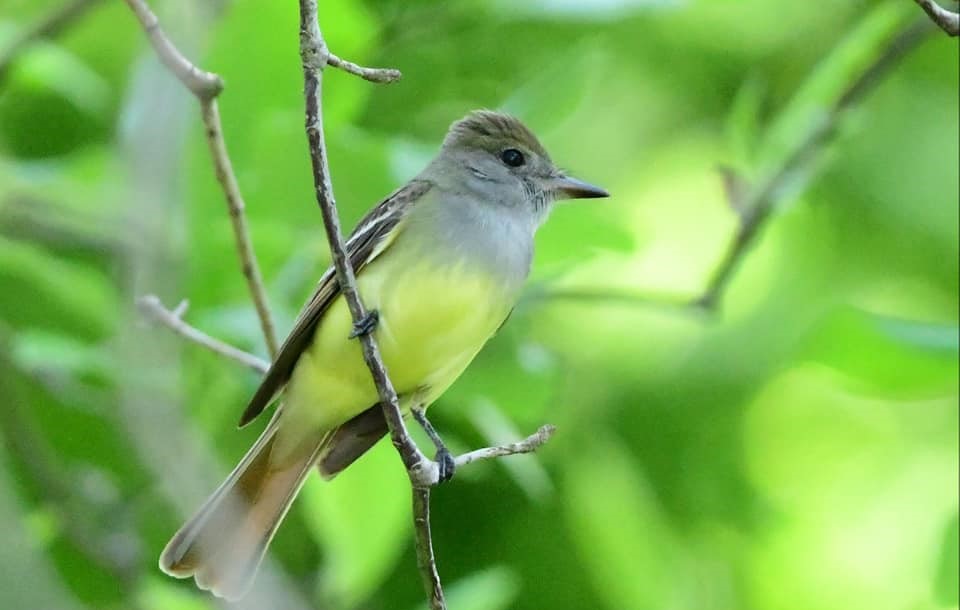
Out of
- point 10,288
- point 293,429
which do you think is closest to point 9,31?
point 10,288

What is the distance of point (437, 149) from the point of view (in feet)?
13.5

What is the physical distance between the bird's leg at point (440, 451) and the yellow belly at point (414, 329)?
1.4 inches

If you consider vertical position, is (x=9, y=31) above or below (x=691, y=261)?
above

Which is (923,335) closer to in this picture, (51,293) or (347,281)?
(347,281)

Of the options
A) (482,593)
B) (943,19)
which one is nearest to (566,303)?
(482,593)

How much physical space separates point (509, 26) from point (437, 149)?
0.63m

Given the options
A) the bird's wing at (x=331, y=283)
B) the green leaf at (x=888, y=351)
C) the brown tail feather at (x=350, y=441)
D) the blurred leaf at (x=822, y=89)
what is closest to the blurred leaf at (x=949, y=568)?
the green leaf at (x=888, y=351)

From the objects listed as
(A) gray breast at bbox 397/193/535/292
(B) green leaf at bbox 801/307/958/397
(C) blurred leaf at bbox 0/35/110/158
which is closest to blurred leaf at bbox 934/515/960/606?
(B) green leaf at bbox 801/307/958/397

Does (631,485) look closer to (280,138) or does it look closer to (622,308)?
(622,308)

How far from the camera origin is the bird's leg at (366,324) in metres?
2.98

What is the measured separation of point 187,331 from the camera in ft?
11.5

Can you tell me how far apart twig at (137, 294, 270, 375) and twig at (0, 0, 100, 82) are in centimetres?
92

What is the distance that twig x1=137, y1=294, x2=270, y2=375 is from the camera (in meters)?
3.47

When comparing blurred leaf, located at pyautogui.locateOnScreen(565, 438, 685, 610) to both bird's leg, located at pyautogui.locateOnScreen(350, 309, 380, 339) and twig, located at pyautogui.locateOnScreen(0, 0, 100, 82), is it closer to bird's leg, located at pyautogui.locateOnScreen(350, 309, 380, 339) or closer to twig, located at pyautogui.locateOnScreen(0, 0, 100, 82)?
bird's leg, located at pyautogui.locateOnScreen(350, 309, 380, 339)
